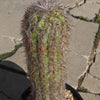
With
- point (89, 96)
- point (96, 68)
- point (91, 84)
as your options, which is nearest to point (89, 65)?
point (96, 68)

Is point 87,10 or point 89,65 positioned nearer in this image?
point 89,65

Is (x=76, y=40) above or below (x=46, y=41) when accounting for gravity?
below

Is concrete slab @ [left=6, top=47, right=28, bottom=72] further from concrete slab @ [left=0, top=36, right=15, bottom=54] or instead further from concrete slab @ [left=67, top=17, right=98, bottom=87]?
concrete slab @ [left=67, top=17, right=98, bottom=87]

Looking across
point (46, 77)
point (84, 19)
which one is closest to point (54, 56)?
point (46, 77)

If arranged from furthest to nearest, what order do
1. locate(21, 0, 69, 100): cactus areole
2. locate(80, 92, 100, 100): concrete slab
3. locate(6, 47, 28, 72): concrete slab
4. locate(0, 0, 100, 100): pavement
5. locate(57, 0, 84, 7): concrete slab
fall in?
locate(57, 0, 84, 7): concrete slab → locate(6, 47, 28, 72): concrete slab → locate(0, 0, 100, 100): pavement → locate(80, 92, 100, 100): concrete slab → locate(21, 0, 69, 100): cactus areole

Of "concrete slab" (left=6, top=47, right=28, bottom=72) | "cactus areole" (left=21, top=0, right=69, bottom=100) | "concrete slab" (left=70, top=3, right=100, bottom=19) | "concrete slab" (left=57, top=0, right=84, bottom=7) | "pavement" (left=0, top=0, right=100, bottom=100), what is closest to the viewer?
"cactus areole" (left=21, top=0, right=69, bottom=100)

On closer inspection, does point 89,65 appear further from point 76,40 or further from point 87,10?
point 87,10

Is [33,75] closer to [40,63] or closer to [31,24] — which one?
[40,63]

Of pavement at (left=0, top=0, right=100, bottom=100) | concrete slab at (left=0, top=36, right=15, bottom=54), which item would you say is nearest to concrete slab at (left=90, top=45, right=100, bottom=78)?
pavement at (left=0, top=0, right=100, bottom=100)
